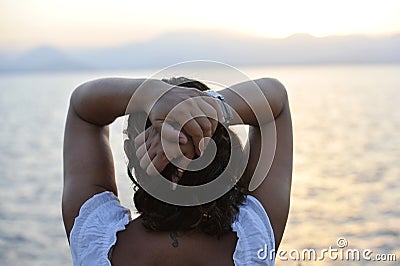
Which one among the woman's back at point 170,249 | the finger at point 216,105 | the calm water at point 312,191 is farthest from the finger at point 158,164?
the calm water at point 312,191

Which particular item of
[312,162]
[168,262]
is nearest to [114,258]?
[168,262]

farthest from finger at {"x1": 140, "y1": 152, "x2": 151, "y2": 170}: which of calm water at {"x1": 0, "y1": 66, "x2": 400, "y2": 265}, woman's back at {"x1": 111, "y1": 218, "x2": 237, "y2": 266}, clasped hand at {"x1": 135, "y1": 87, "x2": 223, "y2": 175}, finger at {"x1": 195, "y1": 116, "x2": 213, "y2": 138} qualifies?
calm water at {"x1": 0, "y1": 66, "x2": 400, "y2": 265}

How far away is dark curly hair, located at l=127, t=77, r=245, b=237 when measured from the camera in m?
1.29

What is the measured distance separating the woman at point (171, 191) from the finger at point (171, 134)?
107mm

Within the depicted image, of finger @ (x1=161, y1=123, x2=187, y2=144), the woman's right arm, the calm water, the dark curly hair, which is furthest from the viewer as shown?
the calm water

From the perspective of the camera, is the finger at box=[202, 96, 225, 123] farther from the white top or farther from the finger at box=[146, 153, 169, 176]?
the white top

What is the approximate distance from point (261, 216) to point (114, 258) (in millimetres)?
338

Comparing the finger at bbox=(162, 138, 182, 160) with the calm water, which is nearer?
the finger at bbox=(162, 138, 182, 160)

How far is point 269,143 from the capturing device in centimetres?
152

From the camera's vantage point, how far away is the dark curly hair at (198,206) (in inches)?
50.9

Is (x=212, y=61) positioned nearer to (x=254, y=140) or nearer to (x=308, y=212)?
(x=254, y=140)

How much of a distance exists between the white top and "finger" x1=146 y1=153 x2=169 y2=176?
30 cm

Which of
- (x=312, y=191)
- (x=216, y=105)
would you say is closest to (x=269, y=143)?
(x=216, y=105)

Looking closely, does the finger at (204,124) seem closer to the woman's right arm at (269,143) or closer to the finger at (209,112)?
the finger at (209,112)
